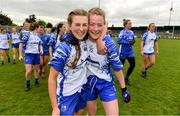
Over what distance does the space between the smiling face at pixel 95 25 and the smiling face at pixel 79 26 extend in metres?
0.13

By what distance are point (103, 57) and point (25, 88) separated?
590 centimetres

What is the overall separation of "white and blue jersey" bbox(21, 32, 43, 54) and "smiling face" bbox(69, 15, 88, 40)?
565cm

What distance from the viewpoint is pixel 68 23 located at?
4133 millimetres

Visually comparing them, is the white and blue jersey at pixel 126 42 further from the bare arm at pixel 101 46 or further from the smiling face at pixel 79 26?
the smiling face at pixel 79 26

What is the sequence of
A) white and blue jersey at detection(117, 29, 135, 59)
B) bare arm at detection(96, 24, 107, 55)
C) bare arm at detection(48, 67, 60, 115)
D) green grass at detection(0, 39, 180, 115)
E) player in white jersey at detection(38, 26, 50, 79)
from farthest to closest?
player in white jersey at detection(38, 26, 50, 79) → white and blue jersey at detection(117, 29, 135, 59) → green grass at detection(0, 39, 180, 115) → bare arm at detection(96, 24, 107, 55) → bare arm at detection(48, 67, 60, 115)

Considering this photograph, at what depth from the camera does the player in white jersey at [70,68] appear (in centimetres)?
394

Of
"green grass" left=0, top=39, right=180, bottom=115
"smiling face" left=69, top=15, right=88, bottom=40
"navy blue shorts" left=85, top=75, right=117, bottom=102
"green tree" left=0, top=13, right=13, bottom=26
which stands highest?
"green tree" left=0, top=13, right=13, bottom=26

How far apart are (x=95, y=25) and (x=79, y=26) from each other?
0.91ft

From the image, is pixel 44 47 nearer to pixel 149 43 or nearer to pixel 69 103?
pixel 149 43

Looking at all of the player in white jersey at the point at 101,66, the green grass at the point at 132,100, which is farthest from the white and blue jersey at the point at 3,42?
the player in white jersey at the point at 101,66

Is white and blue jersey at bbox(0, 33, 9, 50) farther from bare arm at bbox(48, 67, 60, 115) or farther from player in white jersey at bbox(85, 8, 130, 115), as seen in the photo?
bare arm at bbox(48, 67, 60, 115)

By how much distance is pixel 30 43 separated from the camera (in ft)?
31.5

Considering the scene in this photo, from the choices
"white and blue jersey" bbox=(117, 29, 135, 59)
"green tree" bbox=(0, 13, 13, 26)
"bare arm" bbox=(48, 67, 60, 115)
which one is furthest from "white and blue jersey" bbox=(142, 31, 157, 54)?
"green tree" bbox=(0, 13, 13, 26)

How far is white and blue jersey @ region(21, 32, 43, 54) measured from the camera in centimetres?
952
